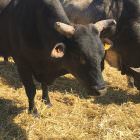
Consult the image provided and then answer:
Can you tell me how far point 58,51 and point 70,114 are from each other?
1655 mm

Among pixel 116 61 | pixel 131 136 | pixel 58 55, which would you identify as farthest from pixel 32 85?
pixel 116 61

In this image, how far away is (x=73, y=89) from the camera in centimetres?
852

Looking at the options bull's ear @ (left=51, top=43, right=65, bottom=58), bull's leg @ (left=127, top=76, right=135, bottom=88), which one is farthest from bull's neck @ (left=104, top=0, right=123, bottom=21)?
bull's ear @ (left=51, top=43, right=65, bottom=58)

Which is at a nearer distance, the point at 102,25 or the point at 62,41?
the point at 62,41

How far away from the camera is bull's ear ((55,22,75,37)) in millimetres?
5852

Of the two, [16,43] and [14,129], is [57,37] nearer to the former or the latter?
[16,43]

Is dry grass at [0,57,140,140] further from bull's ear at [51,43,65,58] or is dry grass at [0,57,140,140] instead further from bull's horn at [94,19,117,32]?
bull's horn at [94,19,117,32]

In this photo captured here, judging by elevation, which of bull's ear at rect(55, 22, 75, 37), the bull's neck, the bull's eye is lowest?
the bull's eye

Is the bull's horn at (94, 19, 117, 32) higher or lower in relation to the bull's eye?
higher

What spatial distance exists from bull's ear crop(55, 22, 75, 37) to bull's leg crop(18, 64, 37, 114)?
1085 millimetres

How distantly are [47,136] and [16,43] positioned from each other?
1569 millimetres

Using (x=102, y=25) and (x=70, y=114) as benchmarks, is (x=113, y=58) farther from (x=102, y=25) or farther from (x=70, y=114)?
(x=102, y=25)

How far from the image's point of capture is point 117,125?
6793 mm

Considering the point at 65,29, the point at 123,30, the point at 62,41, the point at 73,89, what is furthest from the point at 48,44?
the point at 123,30
